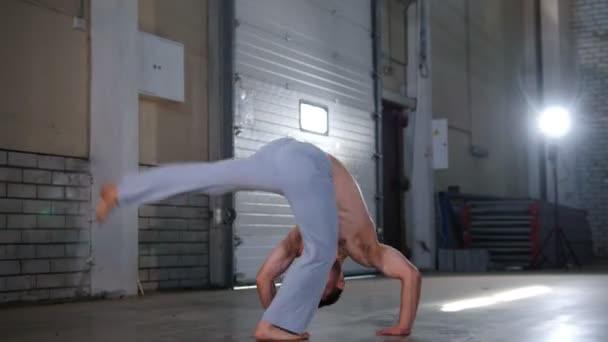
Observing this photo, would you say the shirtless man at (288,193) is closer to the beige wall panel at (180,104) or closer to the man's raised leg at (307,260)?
the man's raised leg at (307,260)

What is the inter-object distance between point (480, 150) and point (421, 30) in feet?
10.5

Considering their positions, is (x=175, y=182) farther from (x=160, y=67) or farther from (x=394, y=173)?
(x=394, y=173)

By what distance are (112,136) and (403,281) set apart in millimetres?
3630

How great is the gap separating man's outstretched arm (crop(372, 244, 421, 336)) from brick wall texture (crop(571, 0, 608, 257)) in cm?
1327

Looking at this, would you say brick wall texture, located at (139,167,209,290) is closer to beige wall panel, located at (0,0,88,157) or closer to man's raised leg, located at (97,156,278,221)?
beige wall panel, located at (0,0,88,157)

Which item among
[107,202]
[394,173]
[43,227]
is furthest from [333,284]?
[394,173]

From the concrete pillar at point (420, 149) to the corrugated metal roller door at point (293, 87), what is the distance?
1507 millimetres

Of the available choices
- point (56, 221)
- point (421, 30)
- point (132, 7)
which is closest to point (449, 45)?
point (421, 30)

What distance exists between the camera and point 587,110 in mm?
16297

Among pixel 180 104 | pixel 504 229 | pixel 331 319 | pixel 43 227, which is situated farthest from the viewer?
pixel 504 229

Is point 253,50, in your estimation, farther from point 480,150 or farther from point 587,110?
point 587,110

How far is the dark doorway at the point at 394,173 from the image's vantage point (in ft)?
39.3

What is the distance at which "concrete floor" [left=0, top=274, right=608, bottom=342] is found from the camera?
12.4ft

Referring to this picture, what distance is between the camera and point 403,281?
3.73 meters
